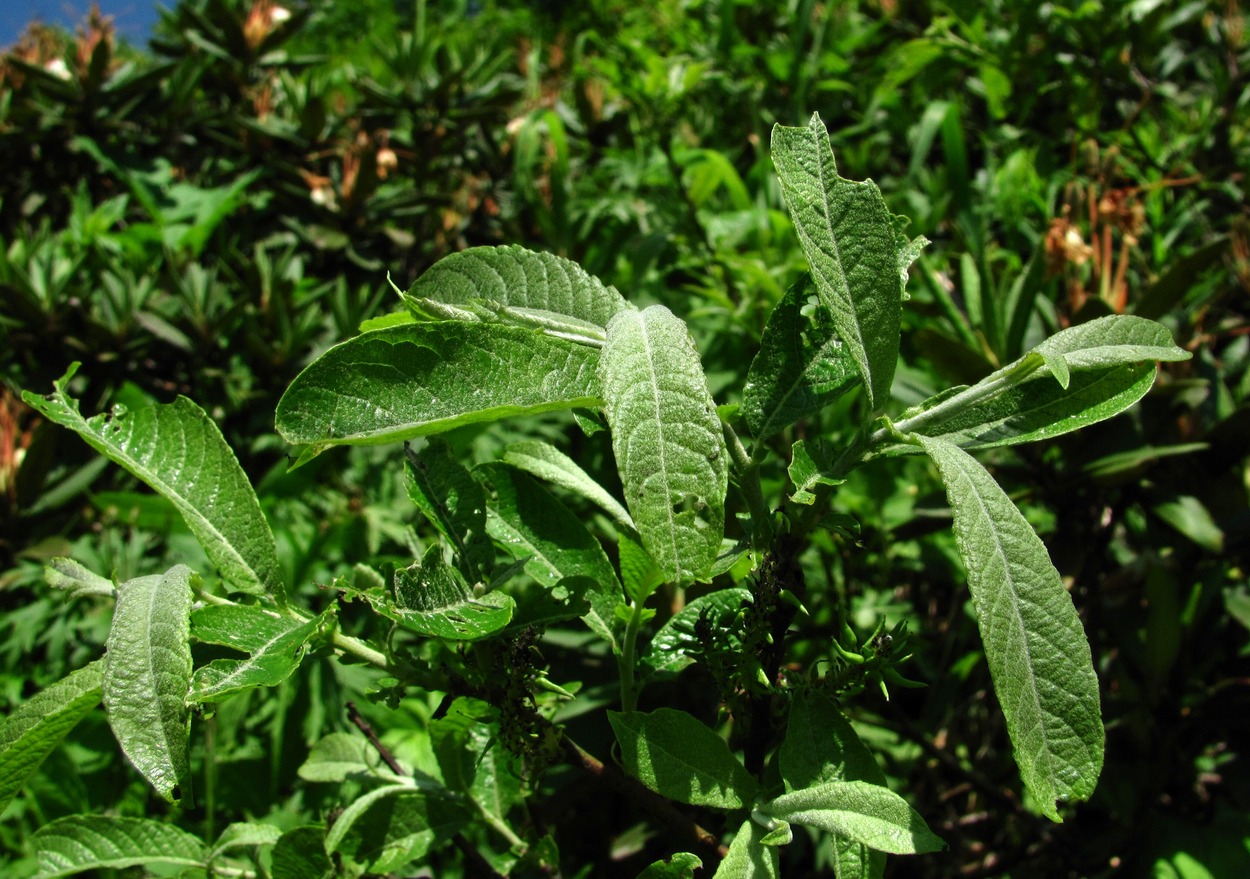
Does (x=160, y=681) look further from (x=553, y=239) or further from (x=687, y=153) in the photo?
(x=687, y=153)

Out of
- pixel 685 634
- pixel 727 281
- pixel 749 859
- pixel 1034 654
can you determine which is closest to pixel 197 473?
pixel 685 634

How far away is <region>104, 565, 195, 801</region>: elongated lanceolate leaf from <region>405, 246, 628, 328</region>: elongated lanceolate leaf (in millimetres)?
320

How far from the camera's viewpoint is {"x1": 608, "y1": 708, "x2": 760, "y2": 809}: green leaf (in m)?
0.72

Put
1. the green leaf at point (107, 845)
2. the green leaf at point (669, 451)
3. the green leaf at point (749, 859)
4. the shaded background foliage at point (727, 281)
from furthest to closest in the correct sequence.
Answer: the shaded background foliage at point (727, 281) < the green leaf at point (107, 845) < the green leaf at point (749, 859) < the green leaf at point (669, 451)

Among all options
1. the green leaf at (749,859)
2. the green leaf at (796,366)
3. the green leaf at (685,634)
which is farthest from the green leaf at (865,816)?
the green leaf at (796,366)

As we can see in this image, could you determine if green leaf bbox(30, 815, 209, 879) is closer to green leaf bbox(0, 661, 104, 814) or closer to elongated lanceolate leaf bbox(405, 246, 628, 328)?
green leaf bbox(0, 661, 104, 814)

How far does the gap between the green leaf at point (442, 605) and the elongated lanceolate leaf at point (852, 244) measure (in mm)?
344

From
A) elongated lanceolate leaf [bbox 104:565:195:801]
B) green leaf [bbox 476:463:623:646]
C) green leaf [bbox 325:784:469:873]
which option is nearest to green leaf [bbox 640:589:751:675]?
green leaf [bbox 476:463:623:646]

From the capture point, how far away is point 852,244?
697 mm

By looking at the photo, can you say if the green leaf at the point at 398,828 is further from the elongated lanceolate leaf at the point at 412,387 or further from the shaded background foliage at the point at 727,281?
the elongated lanceolate leaf at the point at 412,387

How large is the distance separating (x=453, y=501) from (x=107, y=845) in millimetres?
531

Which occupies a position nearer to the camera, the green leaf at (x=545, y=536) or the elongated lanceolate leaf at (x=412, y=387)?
the elongated lanceolate leaf at (x=412, y=387)

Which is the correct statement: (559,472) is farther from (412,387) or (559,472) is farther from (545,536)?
(412,387)

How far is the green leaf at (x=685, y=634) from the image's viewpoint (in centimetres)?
85
